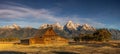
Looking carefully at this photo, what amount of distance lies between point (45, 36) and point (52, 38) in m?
3.46

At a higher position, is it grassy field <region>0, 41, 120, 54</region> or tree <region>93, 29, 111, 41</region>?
tree <region>93, 29, 111, 41</region>

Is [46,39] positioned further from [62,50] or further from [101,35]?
[101,35]

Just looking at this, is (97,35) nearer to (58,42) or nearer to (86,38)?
(86,38)

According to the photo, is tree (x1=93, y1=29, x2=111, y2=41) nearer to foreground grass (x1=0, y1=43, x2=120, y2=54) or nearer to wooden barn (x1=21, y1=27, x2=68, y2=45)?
wooden barn (x1=21, y1=27, x2=68, y2=45)

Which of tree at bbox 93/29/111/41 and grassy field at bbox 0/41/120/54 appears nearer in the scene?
grassy field at bbox 0/41/120/54

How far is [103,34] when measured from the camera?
131625 millimetres

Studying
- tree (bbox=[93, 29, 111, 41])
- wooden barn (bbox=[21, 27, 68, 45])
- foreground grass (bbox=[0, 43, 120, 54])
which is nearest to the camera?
foreground grass (bbox=[0, 43, 120, 54])

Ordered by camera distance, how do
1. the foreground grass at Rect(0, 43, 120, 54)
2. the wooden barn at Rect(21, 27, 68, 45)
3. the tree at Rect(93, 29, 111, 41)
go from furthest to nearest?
the tree at Rect(93, 29, 111, 41) → the wooden barn at Rect(21, 27, 68, 45) → the foreground grass at Rect(0, 43, 120, 54)

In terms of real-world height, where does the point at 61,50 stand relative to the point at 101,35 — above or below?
below

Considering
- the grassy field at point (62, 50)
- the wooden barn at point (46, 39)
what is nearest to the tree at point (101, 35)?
the wooden barn at point (46, 39)

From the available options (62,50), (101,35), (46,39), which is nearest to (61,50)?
(62,50)

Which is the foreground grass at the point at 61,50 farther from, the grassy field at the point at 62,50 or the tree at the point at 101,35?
the tree at the point at 101,35

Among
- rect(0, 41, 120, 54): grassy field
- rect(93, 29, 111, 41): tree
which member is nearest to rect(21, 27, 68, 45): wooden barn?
rect(0, 41, 120, 54): grassy field

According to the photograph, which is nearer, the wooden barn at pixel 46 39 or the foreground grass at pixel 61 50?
the foreground grass at pixel 61 50
